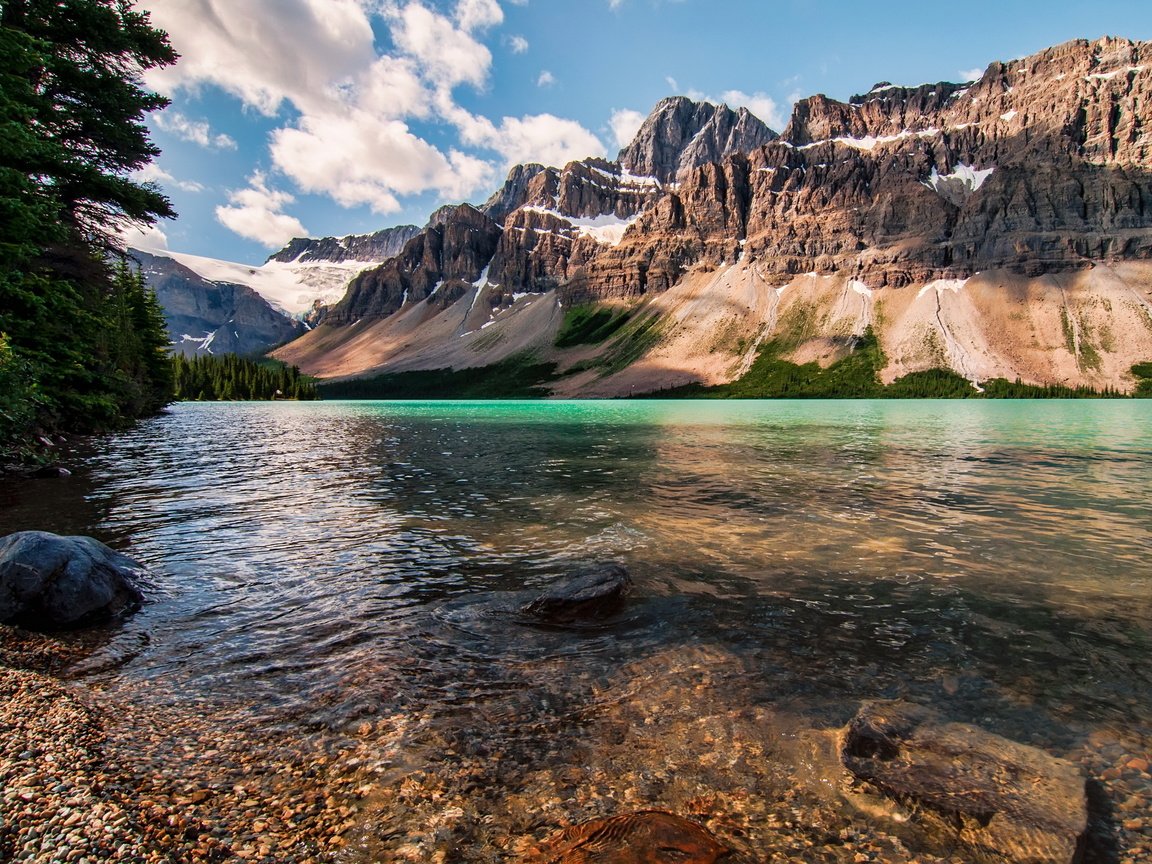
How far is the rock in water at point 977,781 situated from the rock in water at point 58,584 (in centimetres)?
1436

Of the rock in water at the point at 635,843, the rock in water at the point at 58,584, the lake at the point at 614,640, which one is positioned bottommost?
the lake at the point at 614,640

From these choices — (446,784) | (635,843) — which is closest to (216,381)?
(446,784)

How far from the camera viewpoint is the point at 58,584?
39.4 ft

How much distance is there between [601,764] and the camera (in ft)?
25.0

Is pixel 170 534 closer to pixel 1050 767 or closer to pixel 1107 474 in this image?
pixel 1050 767

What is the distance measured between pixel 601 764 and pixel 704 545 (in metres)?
11.5

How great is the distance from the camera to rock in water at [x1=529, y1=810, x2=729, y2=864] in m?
5.80

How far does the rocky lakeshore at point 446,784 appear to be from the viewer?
19.7ft

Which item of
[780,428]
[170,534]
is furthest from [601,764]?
[780,428]

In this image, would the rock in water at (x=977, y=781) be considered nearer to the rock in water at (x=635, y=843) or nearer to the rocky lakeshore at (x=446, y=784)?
the rocky lakeshore at (x=446, y=784)

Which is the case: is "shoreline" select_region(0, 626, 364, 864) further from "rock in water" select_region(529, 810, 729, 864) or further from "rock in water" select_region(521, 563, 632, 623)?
"rock in water" select_region(521, 563, 632, 623)

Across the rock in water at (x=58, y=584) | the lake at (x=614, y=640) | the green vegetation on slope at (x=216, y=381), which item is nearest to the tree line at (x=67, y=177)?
the lake at (x=614, y=640)

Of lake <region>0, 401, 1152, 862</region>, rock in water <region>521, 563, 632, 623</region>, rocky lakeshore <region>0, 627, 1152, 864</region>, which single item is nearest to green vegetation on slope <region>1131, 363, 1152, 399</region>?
lake <region>0, 401, 1152, 862</region>

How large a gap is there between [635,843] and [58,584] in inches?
504
